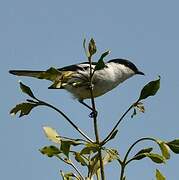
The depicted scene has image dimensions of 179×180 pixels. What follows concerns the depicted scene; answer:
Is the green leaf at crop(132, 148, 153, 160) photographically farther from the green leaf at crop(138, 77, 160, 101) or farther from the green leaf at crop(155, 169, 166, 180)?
the green leaf at crop(138, 77, 160, 101)

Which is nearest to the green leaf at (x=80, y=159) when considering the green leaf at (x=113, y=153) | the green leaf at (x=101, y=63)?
the green leaf at (x=113, y=153)

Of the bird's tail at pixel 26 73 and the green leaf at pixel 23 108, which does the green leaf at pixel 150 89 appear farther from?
the bird's tail at pixel 26 73

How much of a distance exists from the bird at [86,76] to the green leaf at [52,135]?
0.24 m

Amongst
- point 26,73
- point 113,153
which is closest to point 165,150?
point 113,153

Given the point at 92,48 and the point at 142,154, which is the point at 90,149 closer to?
the point at 142,154

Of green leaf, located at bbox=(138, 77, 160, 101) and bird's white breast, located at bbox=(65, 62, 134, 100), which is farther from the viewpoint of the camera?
bird's white breast, located at bbox=(65, 62, 134, 100)

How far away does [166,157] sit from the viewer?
2.74 m

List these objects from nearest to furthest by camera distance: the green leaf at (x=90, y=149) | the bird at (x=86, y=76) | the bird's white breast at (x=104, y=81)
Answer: the green leaf at (x=90, y=149) → the bird at (x=86, y=76) → the bird's white breast at (x=104, y=81)

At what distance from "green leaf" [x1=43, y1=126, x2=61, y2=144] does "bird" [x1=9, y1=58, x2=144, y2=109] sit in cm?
24

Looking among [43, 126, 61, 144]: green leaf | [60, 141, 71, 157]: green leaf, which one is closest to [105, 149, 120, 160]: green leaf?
[60, 141, 71, 157]: green leaf

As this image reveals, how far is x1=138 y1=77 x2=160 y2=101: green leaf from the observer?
9.28ft

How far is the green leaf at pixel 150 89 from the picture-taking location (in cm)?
283

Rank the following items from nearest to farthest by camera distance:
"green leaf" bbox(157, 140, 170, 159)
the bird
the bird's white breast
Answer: "green leaf" bbox(157, 140, 170, 159) < the bird < the bird's white breast

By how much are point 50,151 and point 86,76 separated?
1.61ft
